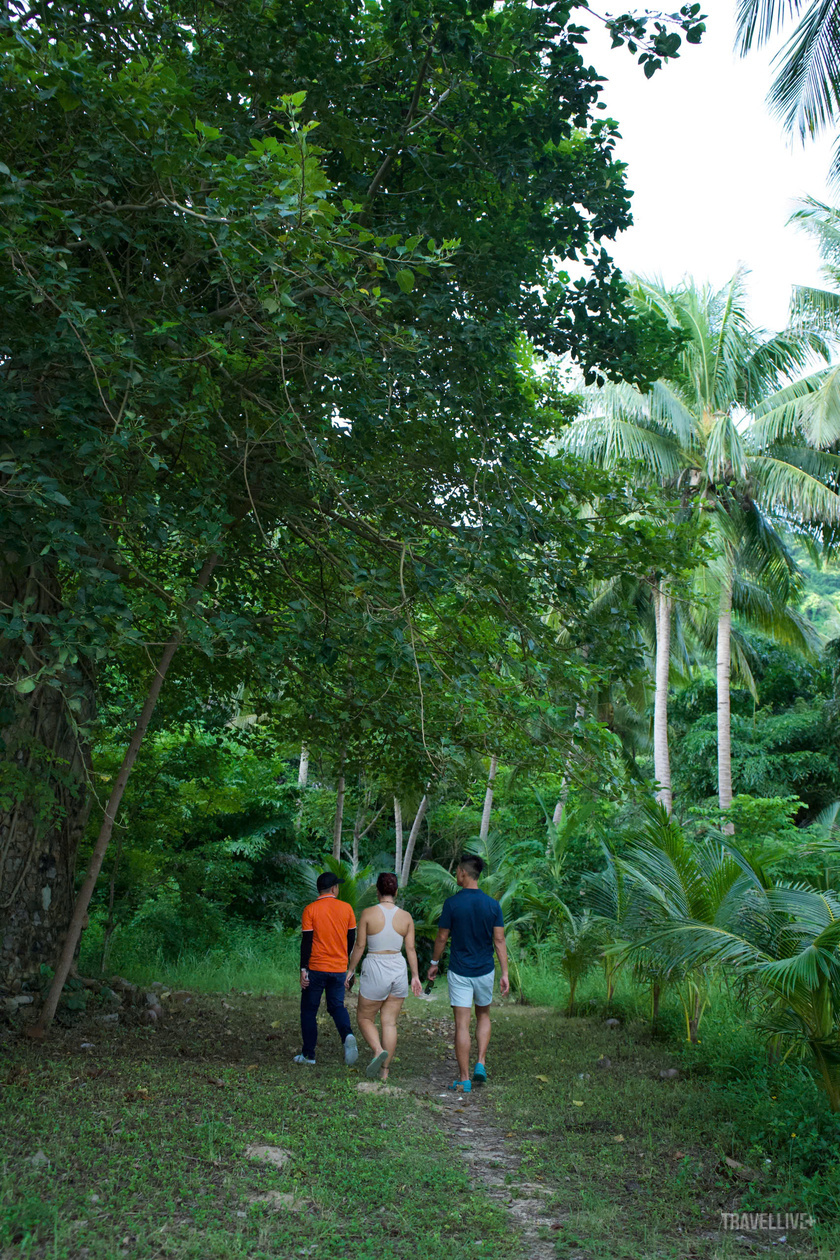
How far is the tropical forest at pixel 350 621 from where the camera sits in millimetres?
4223

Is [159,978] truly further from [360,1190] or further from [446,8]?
[446,8]

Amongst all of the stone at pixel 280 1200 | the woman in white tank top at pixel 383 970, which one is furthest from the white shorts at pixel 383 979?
the stone at pixel 280 1200

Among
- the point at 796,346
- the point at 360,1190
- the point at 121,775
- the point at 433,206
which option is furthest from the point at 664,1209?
the point at 796,346

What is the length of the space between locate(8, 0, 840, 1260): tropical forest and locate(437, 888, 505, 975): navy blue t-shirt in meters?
0.04

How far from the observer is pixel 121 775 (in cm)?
665

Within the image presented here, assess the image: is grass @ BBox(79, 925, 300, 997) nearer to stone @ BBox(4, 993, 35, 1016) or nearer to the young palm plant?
stone @ BBox(4, 993, 35, 1016)

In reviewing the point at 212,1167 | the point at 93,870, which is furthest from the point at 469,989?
the point at 93,870

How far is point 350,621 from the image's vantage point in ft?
18.9

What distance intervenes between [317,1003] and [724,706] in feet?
46.5

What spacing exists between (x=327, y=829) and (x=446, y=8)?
17.8 m

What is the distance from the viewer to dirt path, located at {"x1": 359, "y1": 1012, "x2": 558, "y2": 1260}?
4.06m

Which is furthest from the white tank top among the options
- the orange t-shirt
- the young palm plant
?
the young palm plant

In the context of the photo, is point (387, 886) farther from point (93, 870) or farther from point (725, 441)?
point (725, 441)

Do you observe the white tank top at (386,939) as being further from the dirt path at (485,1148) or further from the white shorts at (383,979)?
the dirt path at (485,1148)
